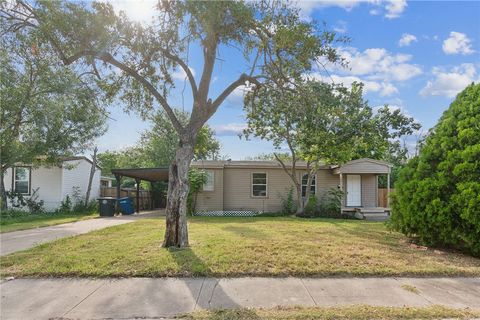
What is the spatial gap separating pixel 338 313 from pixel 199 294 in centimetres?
182

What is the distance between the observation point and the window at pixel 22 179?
64.0 ft

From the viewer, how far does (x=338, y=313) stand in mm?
4082

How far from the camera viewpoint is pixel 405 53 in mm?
10945

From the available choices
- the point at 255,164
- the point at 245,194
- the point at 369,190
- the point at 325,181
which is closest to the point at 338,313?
the point at 255,164

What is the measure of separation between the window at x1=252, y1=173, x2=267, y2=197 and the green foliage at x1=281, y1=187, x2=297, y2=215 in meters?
1.19

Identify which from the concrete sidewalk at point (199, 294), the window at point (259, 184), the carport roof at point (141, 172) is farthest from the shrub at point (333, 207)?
the concrete sidewalk at point (199, 294)

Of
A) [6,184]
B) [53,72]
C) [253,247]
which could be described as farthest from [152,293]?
[6,184]

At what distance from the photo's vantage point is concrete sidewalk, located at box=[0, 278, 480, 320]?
169 inches

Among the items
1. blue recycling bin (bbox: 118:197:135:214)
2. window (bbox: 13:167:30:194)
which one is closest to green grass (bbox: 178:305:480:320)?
blue recycling bin (bbox: 118:197:135:214)

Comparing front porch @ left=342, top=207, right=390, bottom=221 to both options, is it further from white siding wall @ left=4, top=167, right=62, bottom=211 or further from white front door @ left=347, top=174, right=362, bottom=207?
white siding wall @ left=4, top=167, right=62, bottom=211

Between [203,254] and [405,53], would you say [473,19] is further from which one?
[203,254]

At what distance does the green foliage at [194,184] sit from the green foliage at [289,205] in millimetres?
4394

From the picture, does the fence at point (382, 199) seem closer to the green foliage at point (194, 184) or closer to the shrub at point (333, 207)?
the shrub at point (333, 207)

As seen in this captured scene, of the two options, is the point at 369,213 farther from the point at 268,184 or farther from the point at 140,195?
the point at 140,195
